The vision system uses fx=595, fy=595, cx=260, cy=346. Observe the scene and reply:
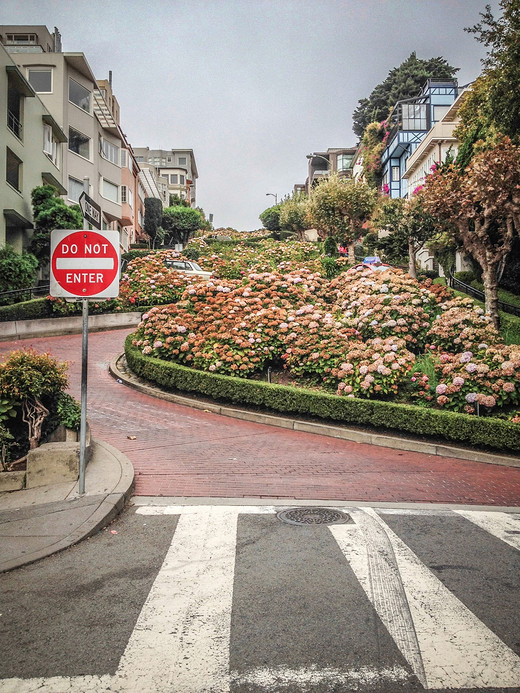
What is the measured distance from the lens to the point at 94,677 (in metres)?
3.21

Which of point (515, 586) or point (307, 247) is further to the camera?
point (307, 247)

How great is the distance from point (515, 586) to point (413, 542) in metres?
1.20

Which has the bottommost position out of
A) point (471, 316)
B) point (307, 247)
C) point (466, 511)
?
point (466, 511)

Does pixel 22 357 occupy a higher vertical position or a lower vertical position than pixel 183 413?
higher

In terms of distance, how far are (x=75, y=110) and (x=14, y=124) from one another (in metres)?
10.1

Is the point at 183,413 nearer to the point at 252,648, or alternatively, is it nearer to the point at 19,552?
the point at 19,552

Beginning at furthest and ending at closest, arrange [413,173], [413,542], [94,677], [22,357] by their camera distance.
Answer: [413,173] < [22,357] < [413,542] < [94,677]

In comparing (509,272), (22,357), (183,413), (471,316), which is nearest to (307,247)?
(509,272)

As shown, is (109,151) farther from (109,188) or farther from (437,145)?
(437,145)

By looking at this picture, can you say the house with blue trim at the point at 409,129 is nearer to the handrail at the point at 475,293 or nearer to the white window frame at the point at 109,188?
the white window frame at the point at 109,188

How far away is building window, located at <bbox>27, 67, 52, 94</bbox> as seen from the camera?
34.2 metres

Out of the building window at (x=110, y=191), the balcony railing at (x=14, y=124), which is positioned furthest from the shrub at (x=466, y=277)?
the building window at (x=110, y=191)

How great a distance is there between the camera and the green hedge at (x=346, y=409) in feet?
36.2

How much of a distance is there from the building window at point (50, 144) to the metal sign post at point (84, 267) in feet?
86.5
